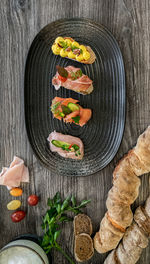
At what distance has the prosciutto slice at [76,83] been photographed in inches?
81.9

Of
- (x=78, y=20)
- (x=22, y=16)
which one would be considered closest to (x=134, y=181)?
(x=78, y=20)

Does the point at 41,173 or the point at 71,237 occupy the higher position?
the point at 41,173

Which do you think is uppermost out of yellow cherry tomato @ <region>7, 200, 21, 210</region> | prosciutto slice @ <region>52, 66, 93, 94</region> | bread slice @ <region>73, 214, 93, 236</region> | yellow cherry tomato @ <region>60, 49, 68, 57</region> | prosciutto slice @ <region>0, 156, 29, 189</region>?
yellow cherry tomato @ <region>60, 49, 68, 57</region>

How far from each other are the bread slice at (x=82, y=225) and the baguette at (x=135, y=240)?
266 mm

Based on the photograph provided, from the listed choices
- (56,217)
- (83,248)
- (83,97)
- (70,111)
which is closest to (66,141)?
(70,111)

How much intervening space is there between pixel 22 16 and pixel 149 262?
224 cm

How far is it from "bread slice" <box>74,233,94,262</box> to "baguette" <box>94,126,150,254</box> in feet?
0.45

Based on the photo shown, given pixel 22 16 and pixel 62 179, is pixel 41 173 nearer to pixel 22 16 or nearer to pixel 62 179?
pixel 62 179

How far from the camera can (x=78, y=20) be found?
213 cm

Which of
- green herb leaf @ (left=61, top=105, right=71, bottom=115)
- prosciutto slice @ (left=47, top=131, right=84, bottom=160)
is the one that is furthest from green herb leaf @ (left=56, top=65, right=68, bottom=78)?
prosciutto slice @ (left=47, top=131, right=84, bottom=160)

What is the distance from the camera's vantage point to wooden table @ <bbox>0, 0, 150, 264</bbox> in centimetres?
212

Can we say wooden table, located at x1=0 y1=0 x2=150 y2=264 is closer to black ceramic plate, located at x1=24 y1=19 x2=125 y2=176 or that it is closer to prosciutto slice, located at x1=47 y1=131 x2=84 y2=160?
black ceramic plate, located at x1=24 y1=19 x2=125 y2=176

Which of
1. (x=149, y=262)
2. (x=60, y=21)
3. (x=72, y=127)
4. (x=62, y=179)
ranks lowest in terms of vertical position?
(x=149, y=262)

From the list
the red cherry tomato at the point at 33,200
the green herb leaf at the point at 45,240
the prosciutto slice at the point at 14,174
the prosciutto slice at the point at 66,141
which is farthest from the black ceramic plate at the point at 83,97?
the green herb leaf at the point at 45,240
